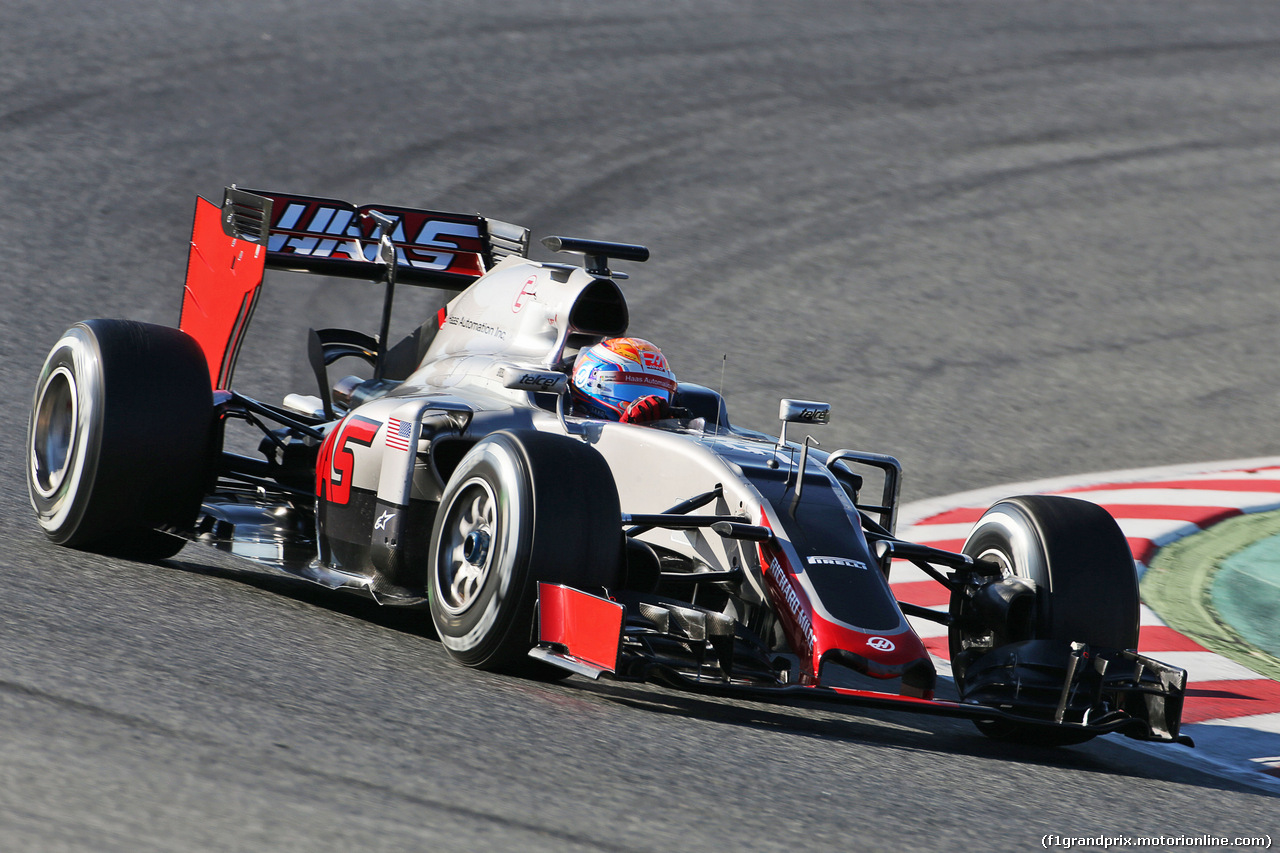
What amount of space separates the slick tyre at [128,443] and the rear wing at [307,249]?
2.66ft

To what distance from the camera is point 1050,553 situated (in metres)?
5.19

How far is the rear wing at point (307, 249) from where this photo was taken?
6785mm

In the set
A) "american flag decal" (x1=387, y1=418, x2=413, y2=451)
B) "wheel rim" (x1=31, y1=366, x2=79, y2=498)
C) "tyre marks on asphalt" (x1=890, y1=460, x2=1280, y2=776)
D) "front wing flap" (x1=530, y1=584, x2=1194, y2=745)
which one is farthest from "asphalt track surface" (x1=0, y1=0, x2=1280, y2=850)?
"american flag decal" (x1=387, y1=418, x2=413, y2=451)

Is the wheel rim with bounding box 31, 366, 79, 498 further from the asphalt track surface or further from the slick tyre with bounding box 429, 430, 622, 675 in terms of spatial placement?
the slick tyre with bounding box 429, 430, 622, 675

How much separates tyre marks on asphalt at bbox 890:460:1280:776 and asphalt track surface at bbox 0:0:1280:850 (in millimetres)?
383

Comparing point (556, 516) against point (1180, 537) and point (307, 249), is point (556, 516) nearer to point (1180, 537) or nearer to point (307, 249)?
point (307, 249)

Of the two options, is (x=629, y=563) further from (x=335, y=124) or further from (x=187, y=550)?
(x=335, y=124)

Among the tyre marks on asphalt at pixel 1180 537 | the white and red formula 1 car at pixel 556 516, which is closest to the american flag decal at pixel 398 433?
the white and red formula 1 car at pixel 556 516

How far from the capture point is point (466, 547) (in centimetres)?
491

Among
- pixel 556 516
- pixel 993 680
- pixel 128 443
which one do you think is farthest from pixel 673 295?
pixel 556 516

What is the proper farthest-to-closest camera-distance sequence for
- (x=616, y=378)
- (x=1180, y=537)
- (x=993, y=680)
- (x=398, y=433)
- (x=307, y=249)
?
1. (x=1180, y=537)
2. (x=307, y=249)
3. (x=616, y=378)
4. (x=398, y=433)
5. (x=993, y=680)

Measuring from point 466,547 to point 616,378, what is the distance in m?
1.03

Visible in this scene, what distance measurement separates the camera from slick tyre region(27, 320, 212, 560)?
577cm

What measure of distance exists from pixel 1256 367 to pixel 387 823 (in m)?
9.66
